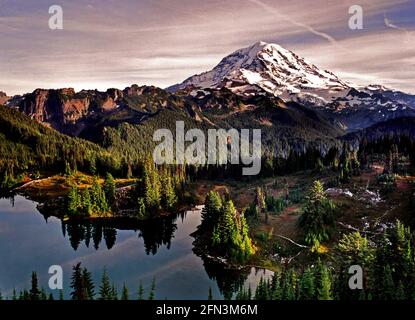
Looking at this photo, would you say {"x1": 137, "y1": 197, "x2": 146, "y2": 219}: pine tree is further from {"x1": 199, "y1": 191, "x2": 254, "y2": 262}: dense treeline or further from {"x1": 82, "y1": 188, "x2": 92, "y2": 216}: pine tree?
{"x1": 199, "y1": 191, "x2": 254, "y2": 262}: dense treeline

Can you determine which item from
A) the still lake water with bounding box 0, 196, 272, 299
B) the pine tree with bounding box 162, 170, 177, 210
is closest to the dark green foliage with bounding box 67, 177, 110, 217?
the still lake water with bounding box 0, 196, 272, 299

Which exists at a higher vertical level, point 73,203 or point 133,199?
point 133,199

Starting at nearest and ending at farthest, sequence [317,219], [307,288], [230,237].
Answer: [307,288] → [230,237] → [317,219]

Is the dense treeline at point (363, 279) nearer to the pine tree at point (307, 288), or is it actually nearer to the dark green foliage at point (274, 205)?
the pine tree at point (307, 288)

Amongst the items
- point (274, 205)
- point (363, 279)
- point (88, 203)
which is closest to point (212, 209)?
point (274, 205)

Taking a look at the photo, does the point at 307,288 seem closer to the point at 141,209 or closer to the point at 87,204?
the point at 141,209

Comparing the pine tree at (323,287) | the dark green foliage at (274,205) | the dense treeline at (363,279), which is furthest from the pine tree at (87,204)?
the pine tree at (323,287)

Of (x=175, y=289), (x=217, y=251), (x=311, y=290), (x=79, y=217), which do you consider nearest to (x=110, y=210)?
(x=79, y=217)

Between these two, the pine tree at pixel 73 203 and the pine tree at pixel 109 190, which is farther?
the pine tree at pixel 109 190
